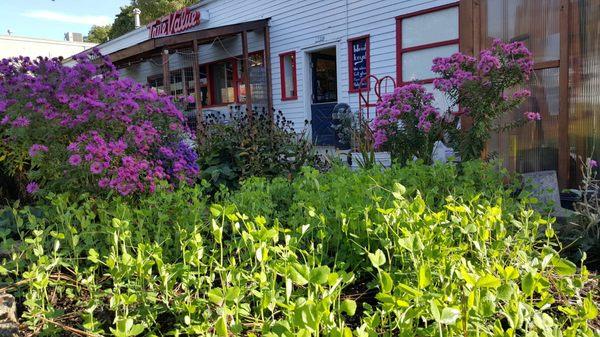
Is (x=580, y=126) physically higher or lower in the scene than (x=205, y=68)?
lower

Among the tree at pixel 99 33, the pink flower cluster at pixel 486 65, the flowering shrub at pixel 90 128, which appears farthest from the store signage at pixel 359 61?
the tree at pixel 99 33

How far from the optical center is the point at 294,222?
2051 mm

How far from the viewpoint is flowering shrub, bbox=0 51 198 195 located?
3123mm

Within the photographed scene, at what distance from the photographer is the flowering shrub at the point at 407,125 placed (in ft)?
14.6

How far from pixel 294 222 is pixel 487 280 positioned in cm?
110

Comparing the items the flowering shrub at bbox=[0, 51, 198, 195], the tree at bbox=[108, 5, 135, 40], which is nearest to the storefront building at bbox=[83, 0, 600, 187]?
the flowering shrub at bbox=[0, 51, 198, 195]

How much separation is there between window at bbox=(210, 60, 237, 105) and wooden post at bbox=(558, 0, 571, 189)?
970 cm

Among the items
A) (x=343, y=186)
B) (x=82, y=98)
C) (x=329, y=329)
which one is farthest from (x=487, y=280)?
(x=82, y=98)

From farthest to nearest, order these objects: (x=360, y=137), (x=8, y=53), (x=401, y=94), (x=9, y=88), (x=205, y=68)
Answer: (x=8, y=53) < (x=205, y=68) < (x=360, y=137) < (x=401, y=94) < (x=9, y=88)

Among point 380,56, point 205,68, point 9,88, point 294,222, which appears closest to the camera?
point 294,222

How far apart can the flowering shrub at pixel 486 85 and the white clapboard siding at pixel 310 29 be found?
3.98m

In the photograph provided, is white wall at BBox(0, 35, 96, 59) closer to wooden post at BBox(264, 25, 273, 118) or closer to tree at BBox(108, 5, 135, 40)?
tree at BBox(108, 5, 135, 40)

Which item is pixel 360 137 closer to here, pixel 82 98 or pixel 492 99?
pixel 492 99

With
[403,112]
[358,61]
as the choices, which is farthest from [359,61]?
[403,112]
